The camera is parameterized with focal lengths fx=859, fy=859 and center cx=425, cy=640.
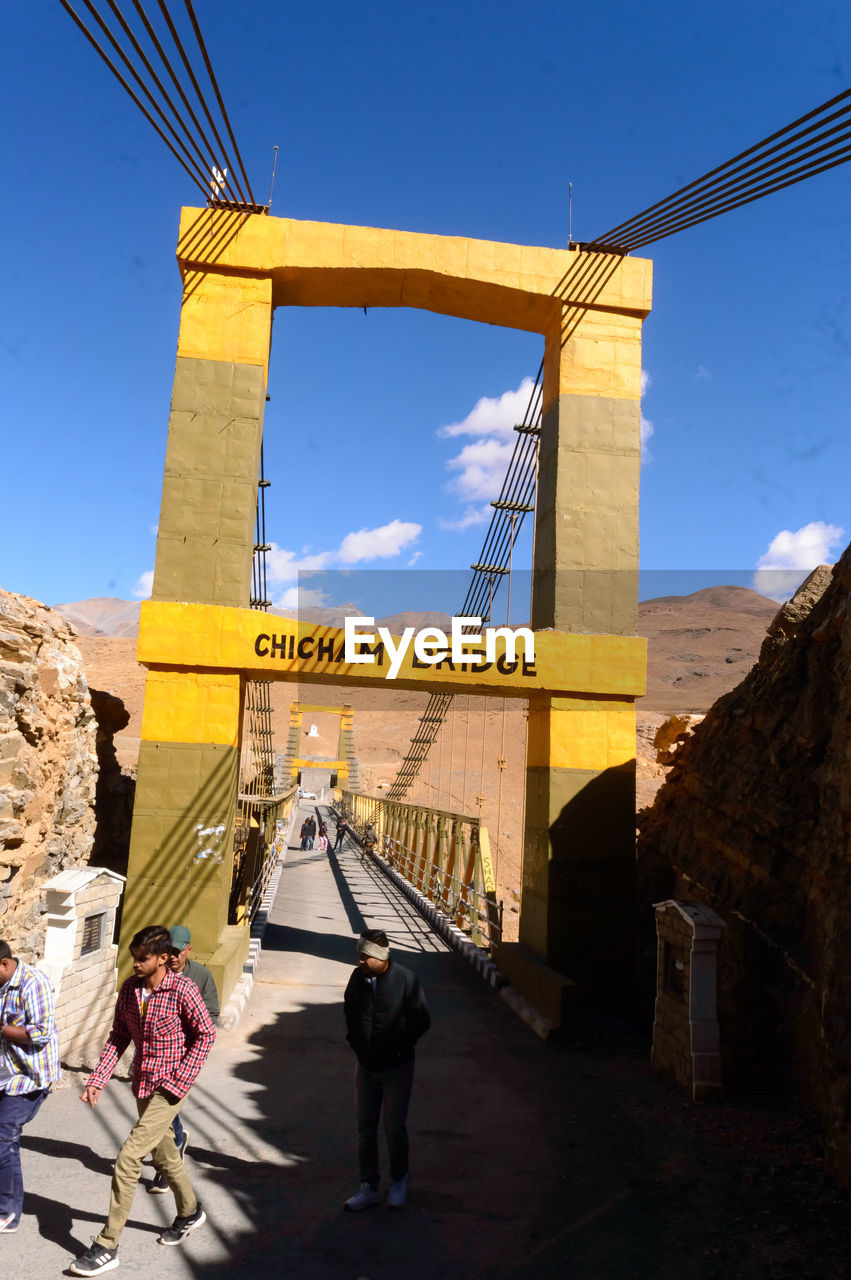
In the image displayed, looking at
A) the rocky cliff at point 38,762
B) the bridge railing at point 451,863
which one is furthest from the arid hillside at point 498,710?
the rocky cliff at point 38,762

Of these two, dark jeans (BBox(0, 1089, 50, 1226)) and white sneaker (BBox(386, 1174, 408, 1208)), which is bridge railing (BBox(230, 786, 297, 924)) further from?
dark jeans (BBox(0, 1089, 50, 1226))

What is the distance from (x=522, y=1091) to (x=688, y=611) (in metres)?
145

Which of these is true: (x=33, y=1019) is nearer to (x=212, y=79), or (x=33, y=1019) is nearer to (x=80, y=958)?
(x=80, y=958)

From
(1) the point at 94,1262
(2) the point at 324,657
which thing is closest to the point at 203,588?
(2) the point at 324,657

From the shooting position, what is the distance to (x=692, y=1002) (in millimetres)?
7355

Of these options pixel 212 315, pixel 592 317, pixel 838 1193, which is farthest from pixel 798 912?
pixel 212 315

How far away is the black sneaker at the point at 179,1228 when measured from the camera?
15.1 feet

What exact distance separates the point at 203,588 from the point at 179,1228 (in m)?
7.11

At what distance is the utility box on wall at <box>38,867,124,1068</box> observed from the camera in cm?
759

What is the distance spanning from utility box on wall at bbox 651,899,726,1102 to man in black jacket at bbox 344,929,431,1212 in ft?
10.5

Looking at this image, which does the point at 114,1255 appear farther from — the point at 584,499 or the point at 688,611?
the point at 688,611

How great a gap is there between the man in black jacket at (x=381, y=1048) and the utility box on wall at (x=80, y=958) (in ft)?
11.6

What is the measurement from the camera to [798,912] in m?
7.79

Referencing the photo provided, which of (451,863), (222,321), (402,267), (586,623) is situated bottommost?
(451,863)
